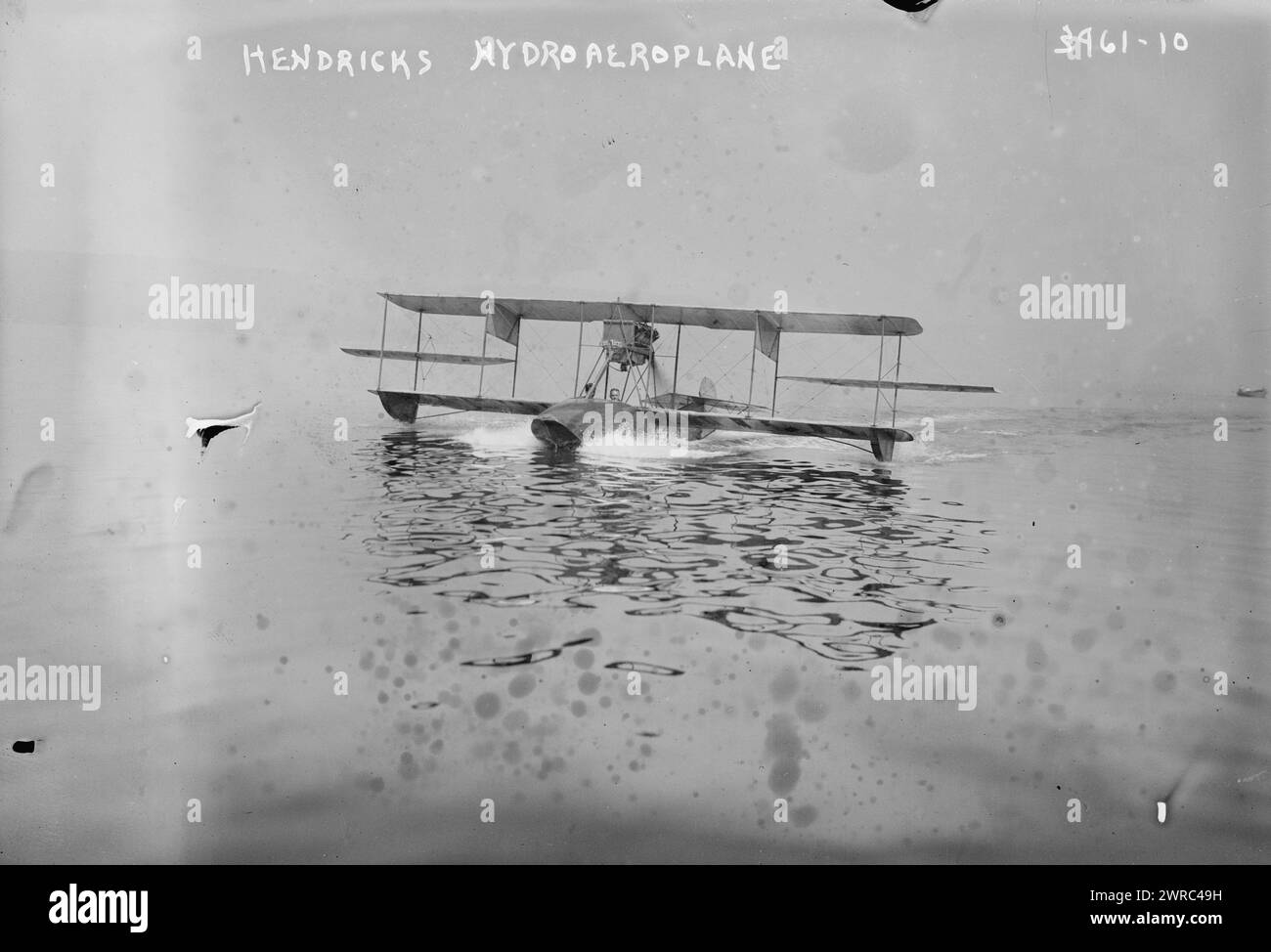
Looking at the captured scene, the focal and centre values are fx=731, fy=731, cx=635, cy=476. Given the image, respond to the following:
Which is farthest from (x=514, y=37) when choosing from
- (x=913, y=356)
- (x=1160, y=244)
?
(x=1160, y=244)

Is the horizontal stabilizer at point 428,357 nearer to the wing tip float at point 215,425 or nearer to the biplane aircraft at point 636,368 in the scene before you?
the biplane aircraft at point 636,368

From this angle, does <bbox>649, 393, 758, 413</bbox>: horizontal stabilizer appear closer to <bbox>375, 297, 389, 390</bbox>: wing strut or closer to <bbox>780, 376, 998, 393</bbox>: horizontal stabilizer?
<bbox>780, 376, 998, 393</bbox>: horizontal stabilizer

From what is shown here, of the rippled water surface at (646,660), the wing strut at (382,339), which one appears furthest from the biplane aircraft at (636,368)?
the rippled water surface at (646,660)

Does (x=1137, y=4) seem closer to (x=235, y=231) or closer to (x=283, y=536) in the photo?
(x=235, y=231)

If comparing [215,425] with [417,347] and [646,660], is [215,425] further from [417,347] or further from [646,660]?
[646,660]

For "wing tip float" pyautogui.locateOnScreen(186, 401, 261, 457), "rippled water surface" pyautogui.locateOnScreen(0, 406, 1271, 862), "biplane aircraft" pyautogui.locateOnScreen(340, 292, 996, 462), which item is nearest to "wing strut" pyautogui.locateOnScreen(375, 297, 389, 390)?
"biplane aircraft" pyautogui.locateOnScreen(340, 292, 996, 462)
